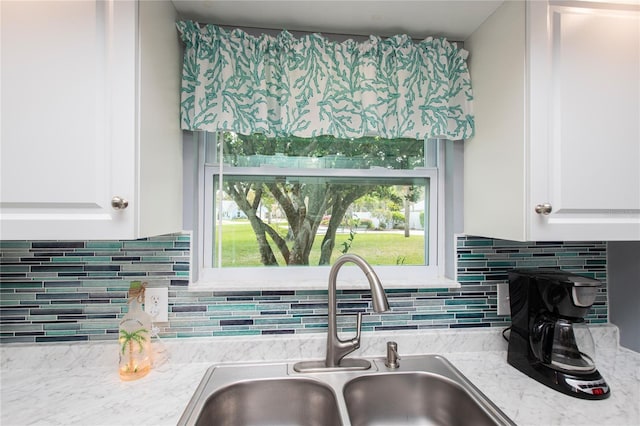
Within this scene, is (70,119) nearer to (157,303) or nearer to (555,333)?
(157,303)

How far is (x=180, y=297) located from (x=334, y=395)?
2.15 ft

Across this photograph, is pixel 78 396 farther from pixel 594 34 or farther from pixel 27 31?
pixel 594 34

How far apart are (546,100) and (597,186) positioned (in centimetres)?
31

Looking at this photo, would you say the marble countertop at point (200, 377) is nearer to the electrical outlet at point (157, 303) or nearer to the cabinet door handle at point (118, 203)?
the electrical outlet at point (157, 303)

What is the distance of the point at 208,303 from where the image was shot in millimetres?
1195

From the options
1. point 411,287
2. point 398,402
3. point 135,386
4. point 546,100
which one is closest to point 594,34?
point 546,100

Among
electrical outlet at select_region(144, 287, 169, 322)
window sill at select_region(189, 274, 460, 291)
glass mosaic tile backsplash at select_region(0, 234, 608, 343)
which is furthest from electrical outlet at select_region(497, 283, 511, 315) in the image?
electrical outlet at select_region(144, 287, 169, 322)

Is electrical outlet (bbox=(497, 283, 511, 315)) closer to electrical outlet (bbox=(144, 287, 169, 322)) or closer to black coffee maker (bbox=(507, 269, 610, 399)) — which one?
black coffee maker (bbox=(507, 269, 610, 399))

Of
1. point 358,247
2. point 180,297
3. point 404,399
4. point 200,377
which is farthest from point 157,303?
point 404,399

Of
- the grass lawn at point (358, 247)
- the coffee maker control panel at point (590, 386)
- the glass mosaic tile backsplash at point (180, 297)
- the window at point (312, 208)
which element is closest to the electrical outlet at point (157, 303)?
the glass mosaic tile backsplash at point (180, 297)

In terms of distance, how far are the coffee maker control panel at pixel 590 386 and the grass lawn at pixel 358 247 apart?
0.63 meters

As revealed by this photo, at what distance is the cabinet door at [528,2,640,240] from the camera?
965mm

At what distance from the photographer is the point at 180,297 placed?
119 cm

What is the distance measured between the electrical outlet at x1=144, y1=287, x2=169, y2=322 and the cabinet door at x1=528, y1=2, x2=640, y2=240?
1277mm
